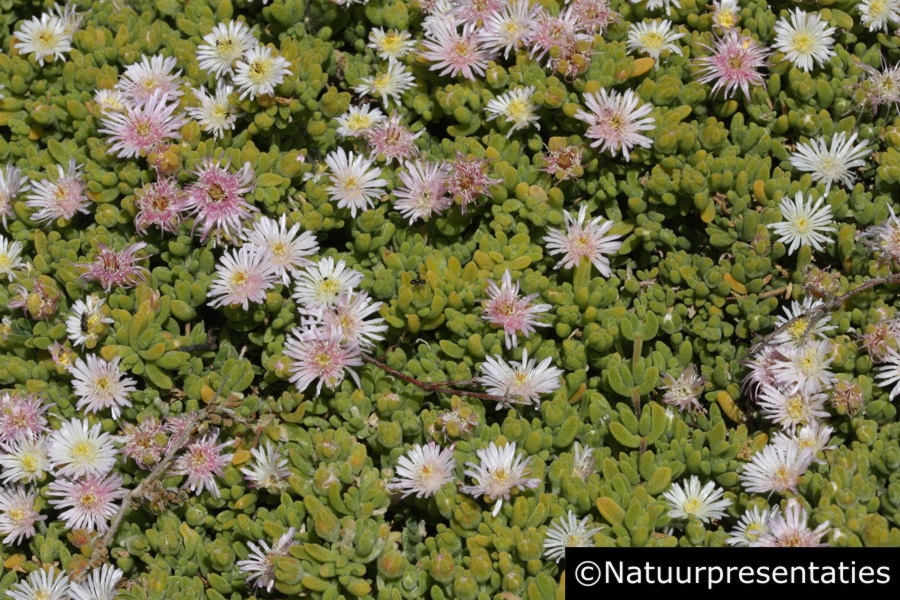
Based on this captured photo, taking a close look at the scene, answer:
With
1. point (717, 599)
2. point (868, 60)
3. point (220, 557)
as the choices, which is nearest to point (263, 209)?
point (220, 557)

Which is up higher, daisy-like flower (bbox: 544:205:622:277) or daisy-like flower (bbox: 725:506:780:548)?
daisy-like flower (bbox: 544:205:622:277)

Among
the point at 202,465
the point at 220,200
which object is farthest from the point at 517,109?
the point at 202,465

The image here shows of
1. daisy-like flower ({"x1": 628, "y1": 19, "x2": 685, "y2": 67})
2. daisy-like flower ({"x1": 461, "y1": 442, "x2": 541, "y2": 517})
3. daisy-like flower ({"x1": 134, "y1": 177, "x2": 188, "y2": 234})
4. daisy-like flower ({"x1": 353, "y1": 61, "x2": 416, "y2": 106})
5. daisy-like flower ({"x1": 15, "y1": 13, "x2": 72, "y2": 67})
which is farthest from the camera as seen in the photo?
daisy-like flower ({"x1": 15, "y1": 13, "x2": 72, "y2": 67})

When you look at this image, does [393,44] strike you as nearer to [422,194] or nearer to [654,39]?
[422,194]

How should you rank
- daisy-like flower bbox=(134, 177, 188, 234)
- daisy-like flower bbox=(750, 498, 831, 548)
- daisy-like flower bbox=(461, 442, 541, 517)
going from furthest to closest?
daisy-like flower bbox=(134, 177, 188, 234), daisy-like flower bbox=(461, 442, 541, 517), daisy-like flower bbox=(750, 498, 831, 548)

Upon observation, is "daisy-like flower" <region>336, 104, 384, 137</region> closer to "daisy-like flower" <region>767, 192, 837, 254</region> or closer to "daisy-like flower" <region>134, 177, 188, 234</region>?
"daisy-like flower" <region>134, 177, 188, 234</region>

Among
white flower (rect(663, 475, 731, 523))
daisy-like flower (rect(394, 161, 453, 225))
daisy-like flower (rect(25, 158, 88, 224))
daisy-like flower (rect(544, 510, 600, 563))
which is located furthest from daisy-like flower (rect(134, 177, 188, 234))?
white flower (rect(663, 475, 731, 523))

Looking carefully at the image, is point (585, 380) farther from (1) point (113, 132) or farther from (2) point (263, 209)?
(1) point (113, 132)

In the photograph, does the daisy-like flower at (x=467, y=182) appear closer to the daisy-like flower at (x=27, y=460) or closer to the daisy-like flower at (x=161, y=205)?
the daisy-like flower at (x=161, y=205)
